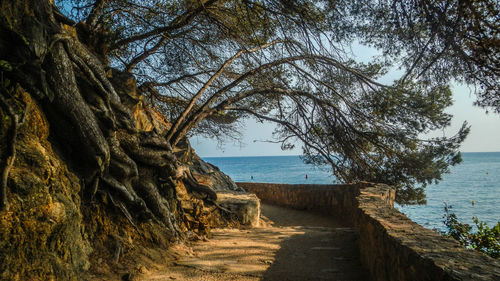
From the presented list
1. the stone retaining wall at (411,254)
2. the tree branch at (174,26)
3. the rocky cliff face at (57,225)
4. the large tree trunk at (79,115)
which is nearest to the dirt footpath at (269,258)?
the rocky cliff face at (57,225)

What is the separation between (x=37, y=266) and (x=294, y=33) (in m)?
4.50

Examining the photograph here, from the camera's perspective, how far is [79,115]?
3312 mm

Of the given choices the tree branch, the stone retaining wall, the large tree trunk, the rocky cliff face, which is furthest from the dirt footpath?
the tree branch

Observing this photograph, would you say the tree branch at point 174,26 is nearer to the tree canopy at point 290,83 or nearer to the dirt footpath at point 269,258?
the tree canopy at point 290,83

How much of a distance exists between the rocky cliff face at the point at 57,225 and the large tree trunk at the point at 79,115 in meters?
0.06

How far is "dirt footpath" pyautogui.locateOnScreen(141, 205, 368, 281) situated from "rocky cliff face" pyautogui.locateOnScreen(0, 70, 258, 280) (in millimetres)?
429

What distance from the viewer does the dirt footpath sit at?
3674mm

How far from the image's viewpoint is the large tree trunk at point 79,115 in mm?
2857

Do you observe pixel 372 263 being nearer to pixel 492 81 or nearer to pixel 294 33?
pixel 492 81

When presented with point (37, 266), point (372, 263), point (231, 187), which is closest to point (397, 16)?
point (372, 263)

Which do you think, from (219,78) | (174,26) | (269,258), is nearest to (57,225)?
(269,258)

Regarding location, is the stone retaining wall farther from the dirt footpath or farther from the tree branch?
the tree branch

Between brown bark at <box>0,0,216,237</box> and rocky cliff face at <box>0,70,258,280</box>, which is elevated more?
brown bark at <box>0,0,216,237</box>

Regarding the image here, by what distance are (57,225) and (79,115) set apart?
126 centimetres
